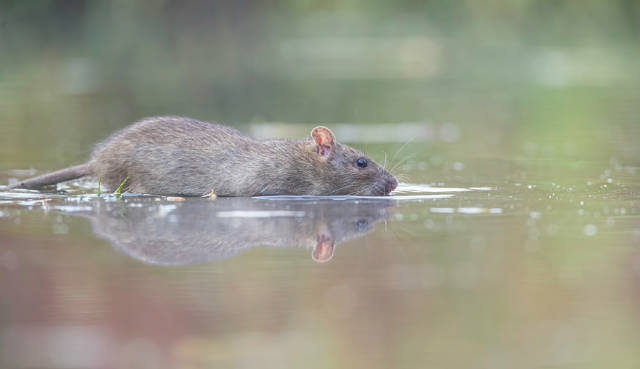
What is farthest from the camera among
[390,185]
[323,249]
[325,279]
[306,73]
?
[306,73]

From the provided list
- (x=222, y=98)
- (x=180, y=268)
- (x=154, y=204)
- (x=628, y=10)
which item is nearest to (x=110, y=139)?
(x=154, y=204)

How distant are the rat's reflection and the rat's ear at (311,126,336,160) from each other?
2.14ft

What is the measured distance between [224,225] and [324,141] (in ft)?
6.06

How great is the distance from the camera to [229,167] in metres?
8.74

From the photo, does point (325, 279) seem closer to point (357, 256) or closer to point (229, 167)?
point (357, 256)

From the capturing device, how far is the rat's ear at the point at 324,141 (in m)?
8.87

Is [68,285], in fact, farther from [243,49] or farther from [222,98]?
[243,49]

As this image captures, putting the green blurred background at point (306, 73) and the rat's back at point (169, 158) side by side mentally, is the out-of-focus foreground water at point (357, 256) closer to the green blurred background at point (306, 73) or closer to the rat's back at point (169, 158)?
the green blurred background at point (306, 73)

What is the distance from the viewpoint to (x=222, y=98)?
59.2 feet

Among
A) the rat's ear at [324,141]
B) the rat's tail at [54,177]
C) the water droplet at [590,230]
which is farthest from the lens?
the rat's tail at [54,177]

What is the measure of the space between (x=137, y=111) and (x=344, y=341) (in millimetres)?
11308

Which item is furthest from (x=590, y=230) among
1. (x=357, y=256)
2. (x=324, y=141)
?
(x=324, y=141)

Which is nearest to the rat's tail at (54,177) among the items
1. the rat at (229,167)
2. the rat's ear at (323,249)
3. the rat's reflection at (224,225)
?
the rat at (229,167)

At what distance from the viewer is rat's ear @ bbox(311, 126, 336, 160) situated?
8.87 metres
